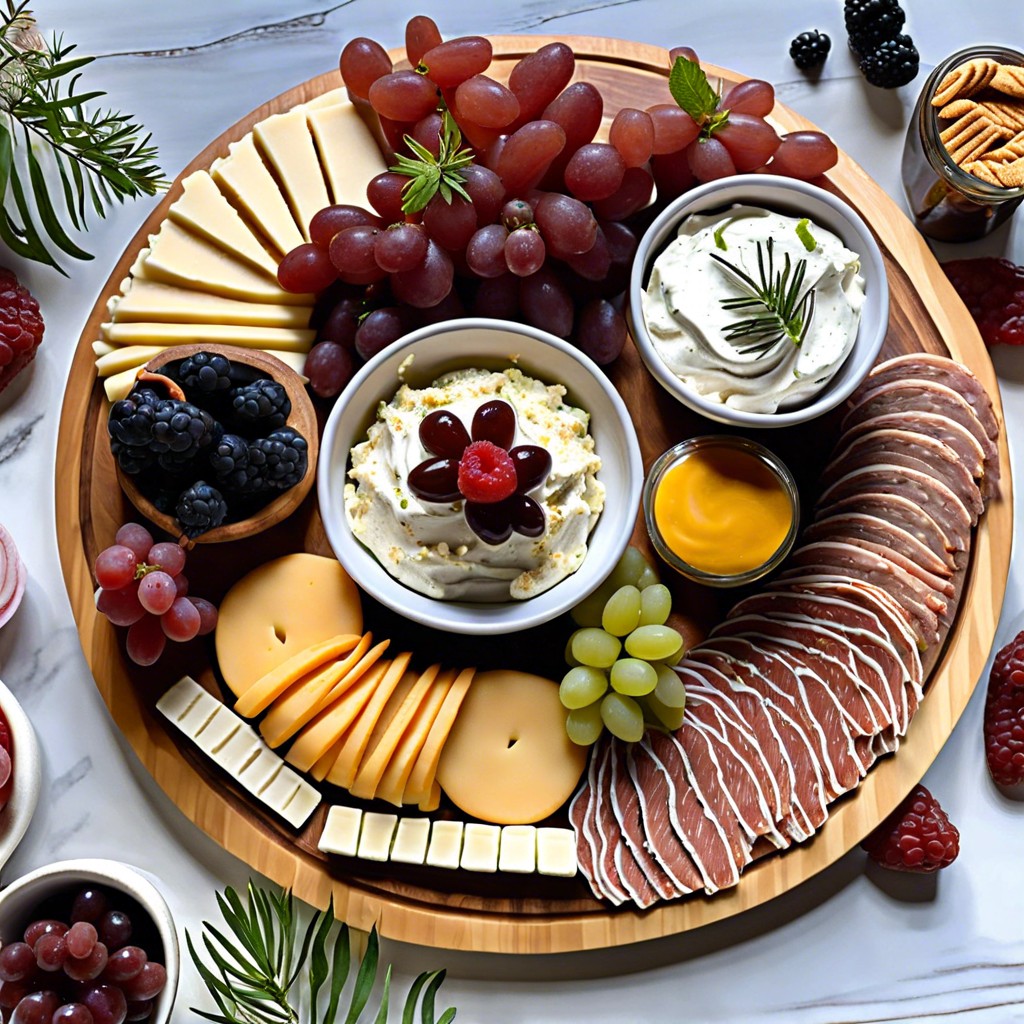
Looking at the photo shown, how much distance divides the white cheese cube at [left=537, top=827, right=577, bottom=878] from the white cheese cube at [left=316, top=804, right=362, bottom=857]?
31 centimetres

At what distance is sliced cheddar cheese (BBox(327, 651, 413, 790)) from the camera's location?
1.73 meters

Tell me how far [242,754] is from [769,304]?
1145 millimetres

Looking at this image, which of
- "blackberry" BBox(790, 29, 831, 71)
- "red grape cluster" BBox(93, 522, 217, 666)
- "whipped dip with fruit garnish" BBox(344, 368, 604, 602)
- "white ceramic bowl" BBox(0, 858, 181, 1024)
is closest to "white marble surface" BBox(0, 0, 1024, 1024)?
"blackberry" BBox(790, 29, 831, 71)

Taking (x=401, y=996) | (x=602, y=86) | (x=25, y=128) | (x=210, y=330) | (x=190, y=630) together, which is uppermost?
(x=25, y=128)

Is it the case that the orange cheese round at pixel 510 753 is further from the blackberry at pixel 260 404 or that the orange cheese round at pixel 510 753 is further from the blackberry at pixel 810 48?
the blackberry at pixel 810 48

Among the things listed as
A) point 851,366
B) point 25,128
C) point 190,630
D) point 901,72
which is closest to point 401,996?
point 190,630

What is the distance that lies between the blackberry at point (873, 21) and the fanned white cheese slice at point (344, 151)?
3.18 feet

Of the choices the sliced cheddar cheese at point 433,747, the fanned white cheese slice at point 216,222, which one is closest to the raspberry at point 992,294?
the sliced cheddar cheese at point 433,747

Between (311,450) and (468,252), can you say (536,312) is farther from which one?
(311,450)

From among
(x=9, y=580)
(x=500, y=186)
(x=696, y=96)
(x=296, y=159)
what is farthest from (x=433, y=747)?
(x=696, y=96)

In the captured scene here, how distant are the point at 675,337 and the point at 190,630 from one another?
0.93m

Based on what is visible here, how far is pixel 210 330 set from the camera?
1.81 metres

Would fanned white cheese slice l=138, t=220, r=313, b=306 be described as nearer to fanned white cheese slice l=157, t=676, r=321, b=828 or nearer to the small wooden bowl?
the small wooden bowl

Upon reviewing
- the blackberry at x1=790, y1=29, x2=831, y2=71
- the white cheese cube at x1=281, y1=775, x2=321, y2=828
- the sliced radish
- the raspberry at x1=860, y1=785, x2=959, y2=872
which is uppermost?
the blackberry at x1=790, y1=29, x2=831, y2=71
